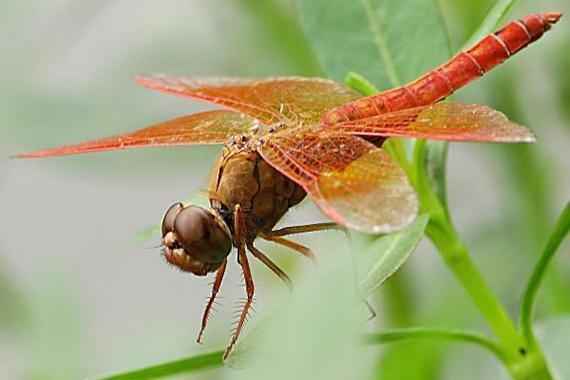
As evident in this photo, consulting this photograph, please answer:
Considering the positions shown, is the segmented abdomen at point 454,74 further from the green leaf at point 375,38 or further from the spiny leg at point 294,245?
the spiny leg at point 294,245

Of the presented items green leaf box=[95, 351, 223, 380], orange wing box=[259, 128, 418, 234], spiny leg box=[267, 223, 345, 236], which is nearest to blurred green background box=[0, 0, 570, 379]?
spiny leg box=[267, 223, 345, 236]

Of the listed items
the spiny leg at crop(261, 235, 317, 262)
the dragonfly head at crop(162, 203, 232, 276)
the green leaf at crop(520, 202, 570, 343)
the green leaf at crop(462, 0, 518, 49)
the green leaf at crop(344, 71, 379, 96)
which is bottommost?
the green leaf at crop(520, 202, 570, 343)

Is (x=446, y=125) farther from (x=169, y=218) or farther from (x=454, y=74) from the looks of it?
(x=169, y=218)

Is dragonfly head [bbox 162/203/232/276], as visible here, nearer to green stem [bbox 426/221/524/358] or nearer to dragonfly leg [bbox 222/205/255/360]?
dragonfly leg [bbox 222/205/255/360]

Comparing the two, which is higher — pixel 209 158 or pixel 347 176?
pixel 347 176

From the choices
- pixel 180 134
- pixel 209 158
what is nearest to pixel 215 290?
pixel 180 134

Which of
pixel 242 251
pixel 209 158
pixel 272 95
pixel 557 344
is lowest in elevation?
pixel 557 344

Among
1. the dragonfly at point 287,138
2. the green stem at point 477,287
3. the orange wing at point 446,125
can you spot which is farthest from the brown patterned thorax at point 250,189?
the green stem at point 477,287

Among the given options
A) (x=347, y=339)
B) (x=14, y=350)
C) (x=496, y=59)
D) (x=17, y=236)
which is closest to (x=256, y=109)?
(x=496, y=59)
